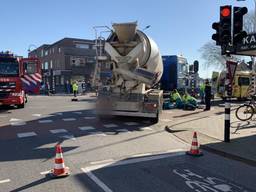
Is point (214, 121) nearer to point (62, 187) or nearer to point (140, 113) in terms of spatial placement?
point (140, 113)

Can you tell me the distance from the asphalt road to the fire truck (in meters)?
6.38

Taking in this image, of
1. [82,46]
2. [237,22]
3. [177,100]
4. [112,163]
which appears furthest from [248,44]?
[82,46]

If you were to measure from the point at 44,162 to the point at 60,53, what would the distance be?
2306 inches

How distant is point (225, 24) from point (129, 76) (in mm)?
4659

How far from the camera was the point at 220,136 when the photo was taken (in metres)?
10.1

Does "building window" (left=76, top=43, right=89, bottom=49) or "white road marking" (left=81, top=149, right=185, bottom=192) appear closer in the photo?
"white road marking" (left=81, top=149, right=185, bottom=192)

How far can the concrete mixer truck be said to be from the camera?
1252 centimetres

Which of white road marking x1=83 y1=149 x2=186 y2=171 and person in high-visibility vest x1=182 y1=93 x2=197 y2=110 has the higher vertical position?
person in high-visibility vest x1=182 y1=93 x2=197 y2=110

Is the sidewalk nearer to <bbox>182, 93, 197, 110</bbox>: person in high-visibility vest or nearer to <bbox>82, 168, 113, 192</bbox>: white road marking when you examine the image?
<bbox>82, 168, 113, 192</bbox>: white road marking

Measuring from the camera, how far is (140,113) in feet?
40.8

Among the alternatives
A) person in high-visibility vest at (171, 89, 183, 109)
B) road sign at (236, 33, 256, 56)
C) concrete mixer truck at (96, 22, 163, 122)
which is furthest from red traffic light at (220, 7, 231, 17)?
person in high-visibility vest at (171, 89, 183, 109)

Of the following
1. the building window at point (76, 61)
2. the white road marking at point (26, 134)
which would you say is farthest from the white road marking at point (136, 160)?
the building window at point (76, 61)

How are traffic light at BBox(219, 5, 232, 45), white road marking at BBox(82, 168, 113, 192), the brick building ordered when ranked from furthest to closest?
the brick building → traffic light at BBox(219, 5, 232, 45) → white road marking at BBox(82, 168, 113, 192)

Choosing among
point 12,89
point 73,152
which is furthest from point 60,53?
point 73,152
